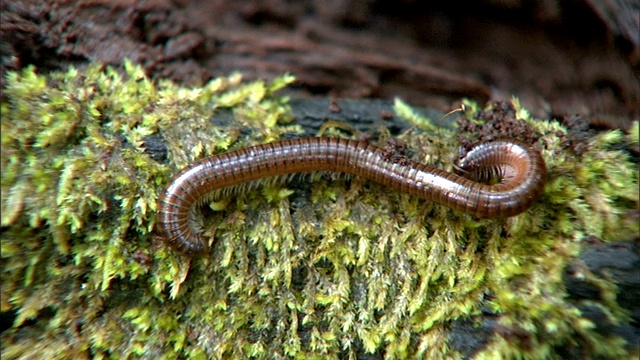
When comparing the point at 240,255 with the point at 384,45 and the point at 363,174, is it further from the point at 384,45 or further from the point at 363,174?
the point at 384,45

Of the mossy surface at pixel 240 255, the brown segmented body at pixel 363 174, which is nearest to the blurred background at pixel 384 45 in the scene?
the mossy surface at pixel 240 255

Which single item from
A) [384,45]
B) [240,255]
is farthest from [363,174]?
[384,45]

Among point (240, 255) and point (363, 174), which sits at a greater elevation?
point (363, 174)

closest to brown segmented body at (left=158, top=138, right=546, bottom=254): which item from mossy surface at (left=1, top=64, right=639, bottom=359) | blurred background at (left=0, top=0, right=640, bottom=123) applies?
mossy surface at (left=1, top=64, right=639, bottom=359)

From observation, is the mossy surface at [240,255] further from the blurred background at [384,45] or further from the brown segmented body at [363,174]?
the blurred background at [384,45]

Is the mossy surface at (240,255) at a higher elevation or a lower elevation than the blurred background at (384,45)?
lower
